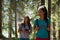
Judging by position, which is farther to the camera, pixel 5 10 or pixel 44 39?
pixel 5 10

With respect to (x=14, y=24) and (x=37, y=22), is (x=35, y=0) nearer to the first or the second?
(x=14, y=24)

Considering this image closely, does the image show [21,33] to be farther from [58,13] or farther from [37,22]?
[58,13]

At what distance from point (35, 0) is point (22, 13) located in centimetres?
149

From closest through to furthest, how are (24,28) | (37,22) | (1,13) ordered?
1. (37,22)
2. (24,28)
3. (1,13)

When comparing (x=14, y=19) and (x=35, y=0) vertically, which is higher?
(x=35, y=0)

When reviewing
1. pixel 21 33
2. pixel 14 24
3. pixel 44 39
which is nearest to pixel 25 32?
pixel 21 33

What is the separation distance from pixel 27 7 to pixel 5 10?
145cm

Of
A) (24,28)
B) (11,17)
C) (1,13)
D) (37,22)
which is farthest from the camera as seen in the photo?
(11,17)

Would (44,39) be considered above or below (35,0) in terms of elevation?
below

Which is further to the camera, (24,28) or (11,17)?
(11,17)

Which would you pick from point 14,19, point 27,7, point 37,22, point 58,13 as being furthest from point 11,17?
point 37,22

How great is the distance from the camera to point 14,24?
15422 millimetres

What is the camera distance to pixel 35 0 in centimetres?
1458

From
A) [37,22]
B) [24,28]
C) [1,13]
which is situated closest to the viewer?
[37,22]
